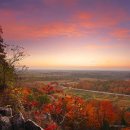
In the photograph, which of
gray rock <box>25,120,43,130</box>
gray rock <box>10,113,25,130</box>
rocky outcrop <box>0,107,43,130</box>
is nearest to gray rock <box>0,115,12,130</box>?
rocky outcrop <box>0,107,43,130</box>

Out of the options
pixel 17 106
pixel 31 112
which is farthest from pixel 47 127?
pixel 17 106

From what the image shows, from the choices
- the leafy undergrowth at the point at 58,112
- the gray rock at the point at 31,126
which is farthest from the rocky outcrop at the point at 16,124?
the leafy undergrowth at the point at 58,112

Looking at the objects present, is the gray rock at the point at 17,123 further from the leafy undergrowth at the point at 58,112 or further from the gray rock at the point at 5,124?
the leafy undergrowth at the point at 58,112

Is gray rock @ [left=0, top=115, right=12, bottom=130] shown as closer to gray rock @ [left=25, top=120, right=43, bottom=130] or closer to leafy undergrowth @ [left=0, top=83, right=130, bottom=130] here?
gray rock @ [left=25, top=120, right=43, bottom=130]

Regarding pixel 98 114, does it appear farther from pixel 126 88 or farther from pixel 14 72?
pixel 126 88

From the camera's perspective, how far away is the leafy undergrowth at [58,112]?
4533 cm

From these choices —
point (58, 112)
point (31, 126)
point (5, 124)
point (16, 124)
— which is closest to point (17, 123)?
point (16, 124)

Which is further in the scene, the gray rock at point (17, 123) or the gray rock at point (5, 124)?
the gray rock at point (17, 123)

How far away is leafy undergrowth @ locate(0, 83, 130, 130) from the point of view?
4533 cm

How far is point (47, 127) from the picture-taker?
49.0m

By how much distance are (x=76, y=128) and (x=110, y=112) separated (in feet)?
81.9

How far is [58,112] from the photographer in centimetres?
6438

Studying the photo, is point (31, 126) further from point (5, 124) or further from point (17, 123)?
point (5, 124)

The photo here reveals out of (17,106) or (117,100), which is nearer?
(17,106)
